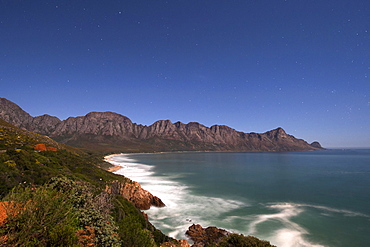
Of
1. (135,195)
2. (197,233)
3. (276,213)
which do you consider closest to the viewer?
(197,233)

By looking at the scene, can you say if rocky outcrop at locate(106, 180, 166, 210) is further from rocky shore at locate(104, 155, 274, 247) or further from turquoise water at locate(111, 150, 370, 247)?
turquoise water at locate(111, 150, 370, 247)

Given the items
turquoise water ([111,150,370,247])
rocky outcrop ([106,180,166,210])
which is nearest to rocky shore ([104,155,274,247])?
rocky outcrop ([106,180,166,210])

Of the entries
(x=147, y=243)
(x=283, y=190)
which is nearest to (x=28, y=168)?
(x=147, y=243)

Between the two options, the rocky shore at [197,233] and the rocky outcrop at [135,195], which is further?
the rocky outcrop at [135,195]

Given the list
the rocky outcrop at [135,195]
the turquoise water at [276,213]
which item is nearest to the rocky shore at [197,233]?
the rocky outcrop at [135,195]

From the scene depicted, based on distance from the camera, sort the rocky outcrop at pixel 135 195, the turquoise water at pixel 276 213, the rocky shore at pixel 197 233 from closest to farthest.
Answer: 1. the rocky shore at pixel 197 233
2. the turquoise water at pixel 276 213
3. the rocky outcrop at pixel 135 195

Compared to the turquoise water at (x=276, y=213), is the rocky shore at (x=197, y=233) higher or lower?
higher

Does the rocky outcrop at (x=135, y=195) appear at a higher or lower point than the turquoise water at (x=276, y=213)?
higher

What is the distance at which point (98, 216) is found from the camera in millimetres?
9602

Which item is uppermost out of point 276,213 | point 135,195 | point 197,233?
point 135,195

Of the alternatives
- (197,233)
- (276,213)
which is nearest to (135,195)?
(197,233)

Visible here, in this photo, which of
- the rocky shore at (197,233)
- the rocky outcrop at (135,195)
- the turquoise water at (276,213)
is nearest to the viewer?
the rocky shore at (197,233)

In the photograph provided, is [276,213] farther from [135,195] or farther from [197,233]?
[135,195]

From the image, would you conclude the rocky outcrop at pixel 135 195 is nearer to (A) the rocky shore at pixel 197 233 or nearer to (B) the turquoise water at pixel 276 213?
(A) the rocky shore at pixel 197 233
